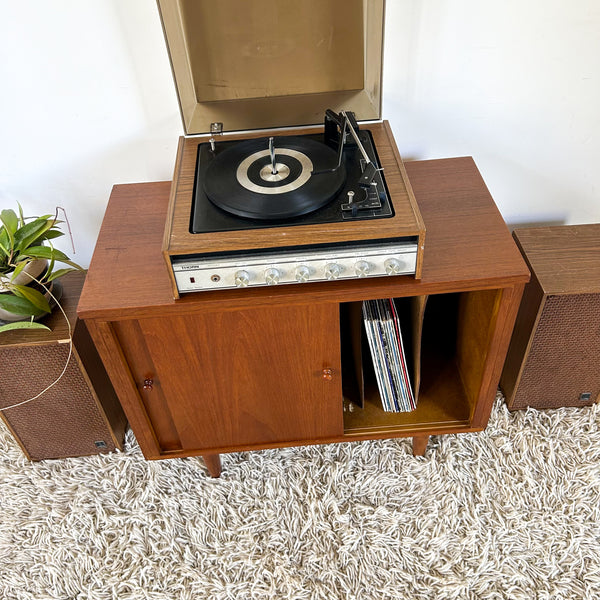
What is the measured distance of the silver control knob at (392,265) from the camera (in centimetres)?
99

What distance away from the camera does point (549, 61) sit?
1.23 meters

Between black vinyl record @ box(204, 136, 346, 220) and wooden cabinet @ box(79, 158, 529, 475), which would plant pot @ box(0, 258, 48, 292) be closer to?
wooden cabinet @ box(79, 158, 529, 475)

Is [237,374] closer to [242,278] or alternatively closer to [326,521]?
[242,278]

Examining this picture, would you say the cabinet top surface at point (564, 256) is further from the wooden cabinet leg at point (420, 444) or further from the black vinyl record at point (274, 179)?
the black vinyl record at point (274, 179)

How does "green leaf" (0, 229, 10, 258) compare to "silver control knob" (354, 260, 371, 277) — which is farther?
"green leaf" (0, 229, 10, 258)

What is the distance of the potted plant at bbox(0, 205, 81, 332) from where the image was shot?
46.4 inches

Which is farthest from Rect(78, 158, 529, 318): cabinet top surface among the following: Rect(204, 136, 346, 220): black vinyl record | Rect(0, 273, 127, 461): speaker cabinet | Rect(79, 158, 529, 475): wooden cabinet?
Rect(0, 273, 127, 461): speaker cabinet

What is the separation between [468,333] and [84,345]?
825 mm

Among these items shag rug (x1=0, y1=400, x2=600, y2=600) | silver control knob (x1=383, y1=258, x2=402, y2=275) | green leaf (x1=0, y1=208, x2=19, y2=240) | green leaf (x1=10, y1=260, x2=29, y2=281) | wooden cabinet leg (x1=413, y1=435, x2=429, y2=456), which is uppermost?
silver control knob (x1=383, y1=258, x2=402, y2=275)

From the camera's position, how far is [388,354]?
1.22 meters

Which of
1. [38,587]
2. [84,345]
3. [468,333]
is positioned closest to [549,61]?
[468,333]

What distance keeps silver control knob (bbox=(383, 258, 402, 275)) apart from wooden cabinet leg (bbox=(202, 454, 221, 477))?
0.62 meters

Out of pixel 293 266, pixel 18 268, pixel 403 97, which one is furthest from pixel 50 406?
pixel 403 97

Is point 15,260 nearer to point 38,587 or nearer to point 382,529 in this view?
point 38,587
